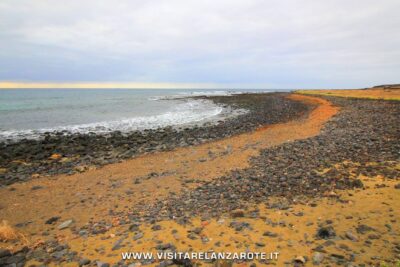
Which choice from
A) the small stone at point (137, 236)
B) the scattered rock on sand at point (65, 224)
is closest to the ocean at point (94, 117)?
the scattered rock on sand at point (65, 224)

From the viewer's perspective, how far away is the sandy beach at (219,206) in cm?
505

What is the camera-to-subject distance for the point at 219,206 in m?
6.90

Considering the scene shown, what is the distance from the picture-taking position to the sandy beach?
505 cm

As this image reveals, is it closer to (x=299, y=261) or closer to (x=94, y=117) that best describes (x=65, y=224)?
(x=299, y=261)

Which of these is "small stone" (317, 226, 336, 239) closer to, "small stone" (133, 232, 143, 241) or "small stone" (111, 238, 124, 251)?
"small stone" (133, 232, 143, 241)

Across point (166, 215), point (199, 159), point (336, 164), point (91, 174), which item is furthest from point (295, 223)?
point (91, 174)

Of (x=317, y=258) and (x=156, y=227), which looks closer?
(x=317, y=258)

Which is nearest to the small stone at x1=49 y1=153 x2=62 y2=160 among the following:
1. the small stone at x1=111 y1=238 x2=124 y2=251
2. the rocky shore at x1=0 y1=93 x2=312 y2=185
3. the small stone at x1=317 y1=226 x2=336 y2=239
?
the rocky shore at x1=0 y1=93 x2=312 y2=185

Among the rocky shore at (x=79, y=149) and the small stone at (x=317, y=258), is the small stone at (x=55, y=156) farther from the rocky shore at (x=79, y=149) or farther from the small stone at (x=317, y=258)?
the small stone at (x=317, y=258)

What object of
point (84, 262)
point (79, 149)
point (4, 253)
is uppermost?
point (84, 262)

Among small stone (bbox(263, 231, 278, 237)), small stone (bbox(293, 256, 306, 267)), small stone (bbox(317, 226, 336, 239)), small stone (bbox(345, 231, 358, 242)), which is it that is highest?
small stone (bbox(345, 231, 358, 242))

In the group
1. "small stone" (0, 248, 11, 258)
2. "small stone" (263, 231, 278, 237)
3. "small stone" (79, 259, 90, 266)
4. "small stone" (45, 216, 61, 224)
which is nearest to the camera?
"small stone" (79, 259, 90, 266)

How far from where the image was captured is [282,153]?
11.4 meters

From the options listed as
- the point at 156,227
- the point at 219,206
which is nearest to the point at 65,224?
the point at 156,227
